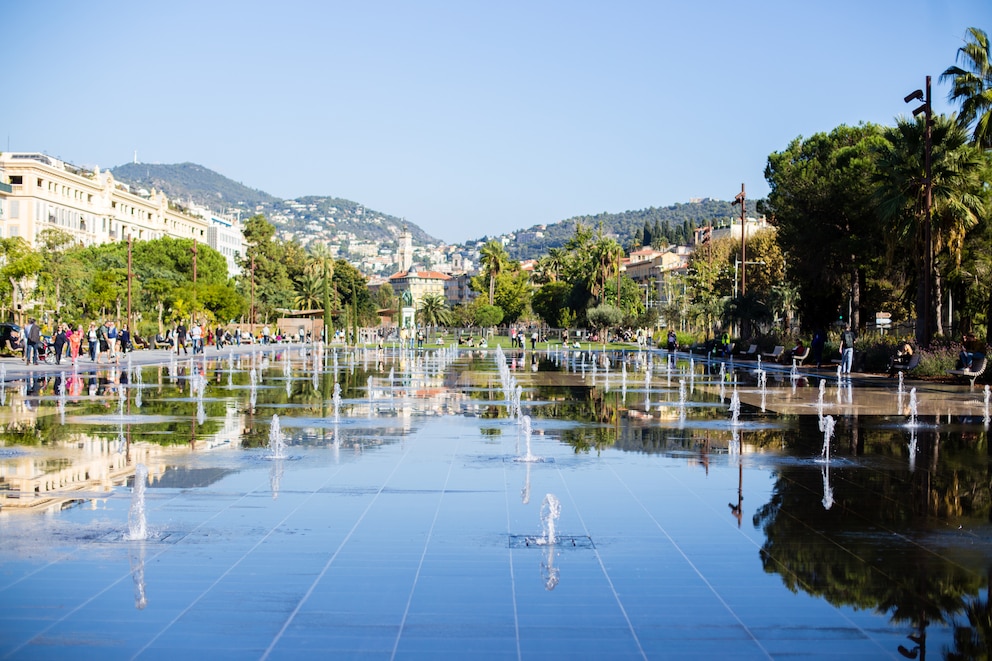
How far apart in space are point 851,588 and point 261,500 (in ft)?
17.6

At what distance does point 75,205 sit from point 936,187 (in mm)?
85841

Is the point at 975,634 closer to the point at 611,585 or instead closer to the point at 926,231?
the point at 611,585

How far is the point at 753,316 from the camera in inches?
2066

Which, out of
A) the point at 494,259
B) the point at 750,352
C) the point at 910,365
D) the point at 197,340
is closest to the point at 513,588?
the point at 910,365

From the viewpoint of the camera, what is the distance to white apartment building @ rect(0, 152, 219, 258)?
89.3m

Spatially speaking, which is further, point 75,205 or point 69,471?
point 75,205

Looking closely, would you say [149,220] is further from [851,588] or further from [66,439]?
[851,588]

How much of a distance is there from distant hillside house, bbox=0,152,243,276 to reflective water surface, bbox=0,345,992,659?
64.5 meters

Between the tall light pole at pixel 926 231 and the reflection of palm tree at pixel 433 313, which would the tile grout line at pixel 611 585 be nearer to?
the tall light pole at pixel 926 231

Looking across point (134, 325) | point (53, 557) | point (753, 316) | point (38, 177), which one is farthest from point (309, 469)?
point (38, 177)

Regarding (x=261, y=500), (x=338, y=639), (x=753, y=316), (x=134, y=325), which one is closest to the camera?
(x=338, y=639)

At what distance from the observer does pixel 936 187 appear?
112 feet

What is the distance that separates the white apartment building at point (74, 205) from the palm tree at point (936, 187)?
213 feet

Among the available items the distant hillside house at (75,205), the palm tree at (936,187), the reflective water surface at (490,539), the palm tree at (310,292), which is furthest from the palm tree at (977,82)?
the palm tree at (310,292)
